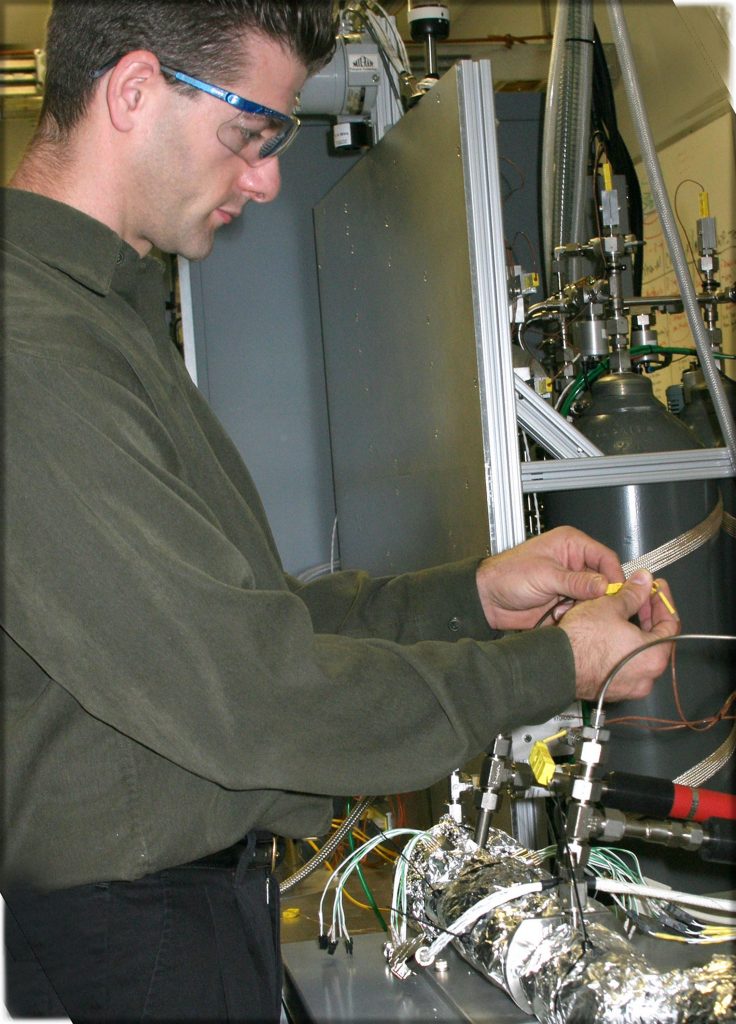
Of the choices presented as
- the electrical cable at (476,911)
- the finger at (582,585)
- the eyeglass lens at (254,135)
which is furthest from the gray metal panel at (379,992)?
the eyeglass lens at (254,135)

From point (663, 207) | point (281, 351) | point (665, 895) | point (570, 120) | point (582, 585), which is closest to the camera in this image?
point (665, 895)

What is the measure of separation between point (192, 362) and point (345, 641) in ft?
5.17

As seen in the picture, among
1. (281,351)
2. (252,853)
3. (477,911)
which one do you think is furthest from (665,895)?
(281,351)

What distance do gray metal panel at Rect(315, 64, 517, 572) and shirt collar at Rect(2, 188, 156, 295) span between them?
0.70 metres

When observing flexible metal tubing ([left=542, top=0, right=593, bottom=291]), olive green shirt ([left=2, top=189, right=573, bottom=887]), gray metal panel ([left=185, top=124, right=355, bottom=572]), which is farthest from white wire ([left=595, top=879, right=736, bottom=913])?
gray metal panel ([left=185, top=124, right=355, bottom=572])

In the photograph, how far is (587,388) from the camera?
75.3 inches

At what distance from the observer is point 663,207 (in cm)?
145

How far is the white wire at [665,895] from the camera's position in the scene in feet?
3.49

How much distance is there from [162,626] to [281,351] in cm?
171

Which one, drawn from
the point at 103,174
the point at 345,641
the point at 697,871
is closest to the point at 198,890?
the point at 345,641

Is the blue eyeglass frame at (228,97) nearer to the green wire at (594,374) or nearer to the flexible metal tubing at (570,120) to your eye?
the green wire at (594,374)

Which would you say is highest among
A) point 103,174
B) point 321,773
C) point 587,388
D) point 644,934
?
point 103,174

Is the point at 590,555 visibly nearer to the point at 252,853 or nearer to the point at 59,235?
the point at 252,853

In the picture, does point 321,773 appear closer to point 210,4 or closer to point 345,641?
point 345,641
